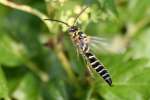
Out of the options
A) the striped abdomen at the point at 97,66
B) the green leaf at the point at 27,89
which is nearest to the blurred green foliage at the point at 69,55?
the green leaf at the point at 27,89

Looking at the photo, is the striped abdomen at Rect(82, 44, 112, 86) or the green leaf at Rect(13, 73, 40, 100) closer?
the striped abdomen at Rect(82, 44, 112, 86)

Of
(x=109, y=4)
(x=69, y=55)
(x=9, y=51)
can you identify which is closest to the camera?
(x=109, y=4)

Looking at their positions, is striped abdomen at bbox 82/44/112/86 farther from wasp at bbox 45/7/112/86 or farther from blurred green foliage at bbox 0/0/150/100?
blurred green foliage at bbox 0/0/150/100

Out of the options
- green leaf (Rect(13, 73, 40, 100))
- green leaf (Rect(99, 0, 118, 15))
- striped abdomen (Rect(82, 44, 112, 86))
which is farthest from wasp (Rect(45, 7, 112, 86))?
green leaf (Rect(13, 73, 40, 100))

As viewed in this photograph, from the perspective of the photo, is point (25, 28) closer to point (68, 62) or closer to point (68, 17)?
point (68, 62)

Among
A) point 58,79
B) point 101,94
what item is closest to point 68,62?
point 58,79

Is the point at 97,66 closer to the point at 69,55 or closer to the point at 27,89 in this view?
the point at 69,55

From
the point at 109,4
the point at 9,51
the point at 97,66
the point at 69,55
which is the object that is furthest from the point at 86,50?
the point at 9,51

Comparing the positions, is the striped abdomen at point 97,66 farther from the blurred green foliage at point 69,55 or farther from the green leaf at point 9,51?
the green leaf at point 9,51
